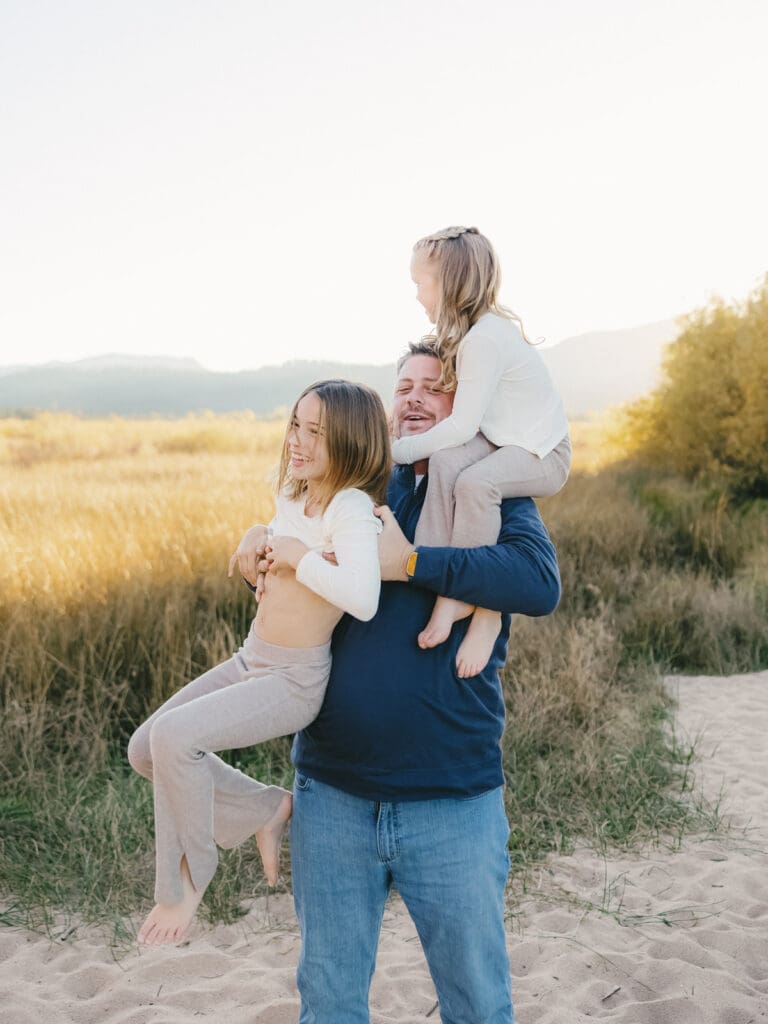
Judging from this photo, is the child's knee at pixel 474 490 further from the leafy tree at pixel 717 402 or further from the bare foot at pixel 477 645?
the leafy tree at pixel 717 402

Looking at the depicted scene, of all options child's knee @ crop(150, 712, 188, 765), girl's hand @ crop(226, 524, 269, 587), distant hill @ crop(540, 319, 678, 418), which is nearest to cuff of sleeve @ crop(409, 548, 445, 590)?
girl's hand @ crop(226, 524, 269, 587)

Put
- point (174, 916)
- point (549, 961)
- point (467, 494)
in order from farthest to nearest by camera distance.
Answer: point (549, 961), point (467, 494), point (174, 916)

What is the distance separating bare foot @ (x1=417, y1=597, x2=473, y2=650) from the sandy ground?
6.89 ft

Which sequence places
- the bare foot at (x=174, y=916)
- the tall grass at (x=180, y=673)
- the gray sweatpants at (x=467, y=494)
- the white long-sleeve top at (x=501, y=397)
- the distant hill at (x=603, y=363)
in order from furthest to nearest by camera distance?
1. the distant hill at (x=603, y=363)
2. the tall grass at (x=180, y=673)
3. the white long-sleeve top at (x=501, y=397)
4. the gray sweatpants at (x=467, y=494)
5. the bare foot at (x=174, y=916)

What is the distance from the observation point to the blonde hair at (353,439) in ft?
6.72

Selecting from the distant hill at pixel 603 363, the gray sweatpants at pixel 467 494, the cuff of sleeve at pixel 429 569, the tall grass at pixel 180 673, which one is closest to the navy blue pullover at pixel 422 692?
the cuff of sleeve at pixel 429 569

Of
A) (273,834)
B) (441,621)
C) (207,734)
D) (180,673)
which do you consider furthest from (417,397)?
(180,673)

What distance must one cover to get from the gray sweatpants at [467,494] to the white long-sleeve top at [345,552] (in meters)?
0.20

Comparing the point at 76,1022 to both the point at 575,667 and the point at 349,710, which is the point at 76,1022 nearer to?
the point at 349,710

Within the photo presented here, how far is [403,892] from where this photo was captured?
79.0 inches

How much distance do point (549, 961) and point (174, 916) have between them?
2.18m

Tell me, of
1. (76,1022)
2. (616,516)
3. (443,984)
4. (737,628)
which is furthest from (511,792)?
(616,516)

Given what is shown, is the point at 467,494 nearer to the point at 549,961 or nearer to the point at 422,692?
the point at 422,692

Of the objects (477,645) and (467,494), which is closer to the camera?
(477,645)
